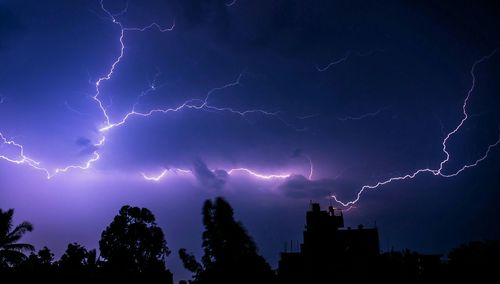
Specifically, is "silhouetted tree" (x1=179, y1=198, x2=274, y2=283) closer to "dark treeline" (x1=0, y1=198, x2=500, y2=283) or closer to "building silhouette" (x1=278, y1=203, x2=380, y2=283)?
"dark treeline" (x1=0, y1=198, x2=500, y2=283)

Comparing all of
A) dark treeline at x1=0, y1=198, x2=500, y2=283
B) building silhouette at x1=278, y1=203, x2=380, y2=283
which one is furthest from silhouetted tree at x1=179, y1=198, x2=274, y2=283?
building silhouette at x1=278, y1=203, x2=380, y2=283

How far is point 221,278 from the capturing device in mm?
14078

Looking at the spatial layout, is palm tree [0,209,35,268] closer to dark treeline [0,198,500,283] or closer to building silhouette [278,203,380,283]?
dark treeline [0,198,500,283]

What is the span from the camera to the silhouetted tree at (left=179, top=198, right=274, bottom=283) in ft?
46.2

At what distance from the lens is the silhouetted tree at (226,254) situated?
46.2 ft

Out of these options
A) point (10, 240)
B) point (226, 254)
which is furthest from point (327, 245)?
point (10, 240)

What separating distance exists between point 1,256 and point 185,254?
28.7 ft

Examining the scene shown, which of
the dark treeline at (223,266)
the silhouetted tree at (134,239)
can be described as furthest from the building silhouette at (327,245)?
the silhouetted tree at (134,239)

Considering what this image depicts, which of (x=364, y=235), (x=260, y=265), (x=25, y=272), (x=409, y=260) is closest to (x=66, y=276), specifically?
(x=25, y=272)

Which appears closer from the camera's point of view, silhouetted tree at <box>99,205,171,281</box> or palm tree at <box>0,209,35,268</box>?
palm tree at <box>0,209,35,268</box>

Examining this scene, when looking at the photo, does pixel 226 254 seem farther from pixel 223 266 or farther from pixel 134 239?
pixel 134 239

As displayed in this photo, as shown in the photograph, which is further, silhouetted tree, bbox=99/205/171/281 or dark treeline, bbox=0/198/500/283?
silhouetted tree, bbox=99/205/171/281

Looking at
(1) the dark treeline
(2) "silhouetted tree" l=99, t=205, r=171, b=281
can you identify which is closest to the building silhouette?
(1) the dark treeline

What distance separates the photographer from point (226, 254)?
15125 millimetres
